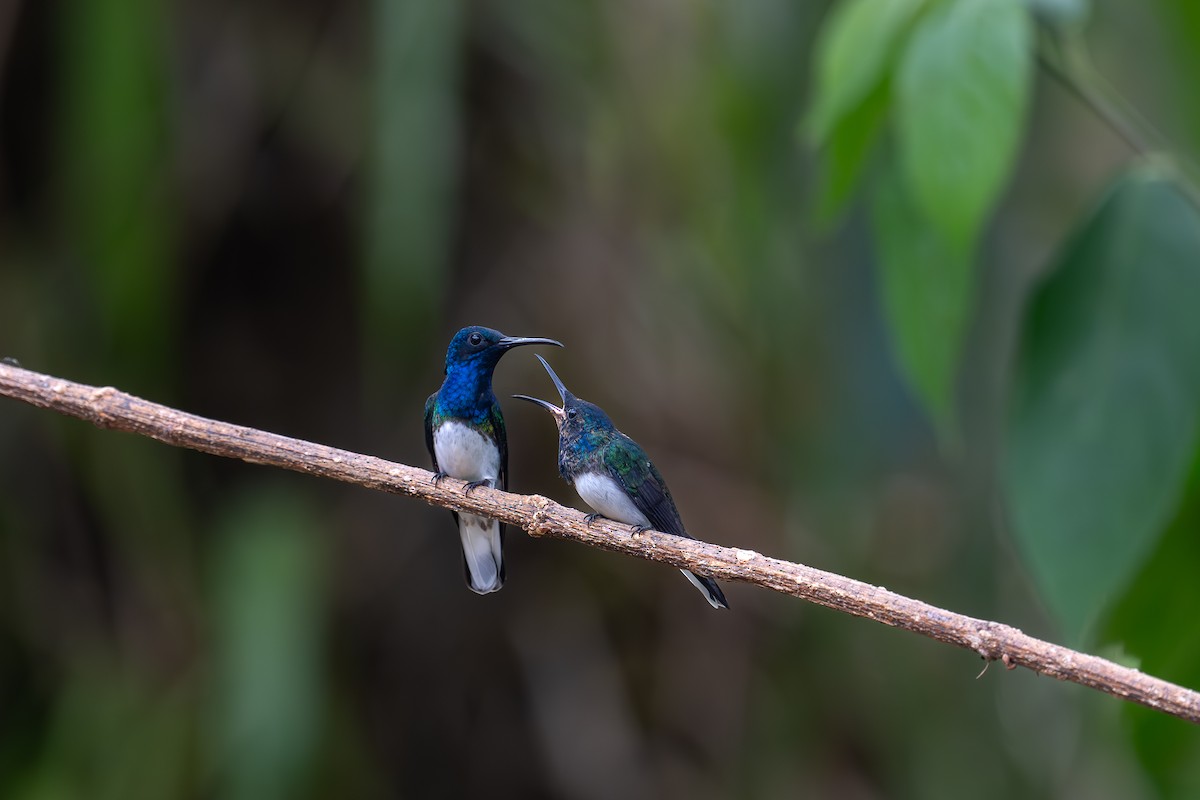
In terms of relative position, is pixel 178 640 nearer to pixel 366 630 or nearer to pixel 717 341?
pixel 366 630

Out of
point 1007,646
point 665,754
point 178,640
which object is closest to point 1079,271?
point 1007,646

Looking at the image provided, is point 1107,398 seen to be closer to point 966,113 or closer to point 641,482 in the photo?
point 966,113

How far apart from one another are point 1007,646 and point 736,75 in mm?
3003

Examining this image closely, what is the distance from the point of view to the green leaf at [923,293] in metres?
2.02

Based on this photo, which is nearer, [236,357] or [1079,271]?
[1079,271]

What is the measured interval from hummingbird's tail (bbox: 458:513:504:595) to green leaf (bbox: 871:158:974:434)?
32.1 inches

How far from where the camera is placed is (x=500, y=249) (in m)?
4.70

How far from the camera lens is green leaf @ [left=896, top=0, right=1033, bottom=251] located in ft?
5.80

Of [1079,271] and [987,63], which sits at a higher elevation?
[987,63]

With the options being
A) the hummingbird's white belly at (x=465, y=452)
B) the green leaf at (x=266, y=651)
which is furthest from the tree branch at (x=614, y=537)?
the green leaf at (x=266, y=651)

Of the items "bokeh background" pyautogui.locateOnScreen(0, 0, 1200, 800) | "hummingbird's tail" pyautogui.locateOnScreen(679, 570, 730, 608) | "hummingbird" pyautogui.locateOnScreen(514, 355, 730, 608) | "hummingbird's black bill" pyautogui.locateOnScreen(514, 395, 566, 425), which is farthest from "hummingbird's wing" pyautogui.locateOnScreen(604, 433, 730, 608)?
"bokeh background" pyautogui.locateOnScreen(0, 0, 1200, 800)

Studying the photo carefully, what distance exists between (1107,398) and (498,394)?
2.48m

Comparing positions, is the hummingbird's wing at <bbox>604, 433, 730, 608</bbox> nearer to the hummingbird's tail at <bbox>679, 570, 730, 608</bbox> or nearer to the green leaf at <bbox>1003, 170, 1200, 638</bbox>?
the hummingbird's tail at <bbox>679, 570, 730, 608</bbox>

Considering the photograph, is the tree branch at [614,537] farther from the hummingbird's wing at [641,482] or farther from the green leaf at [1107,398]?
the green leaf at [1107,398]
